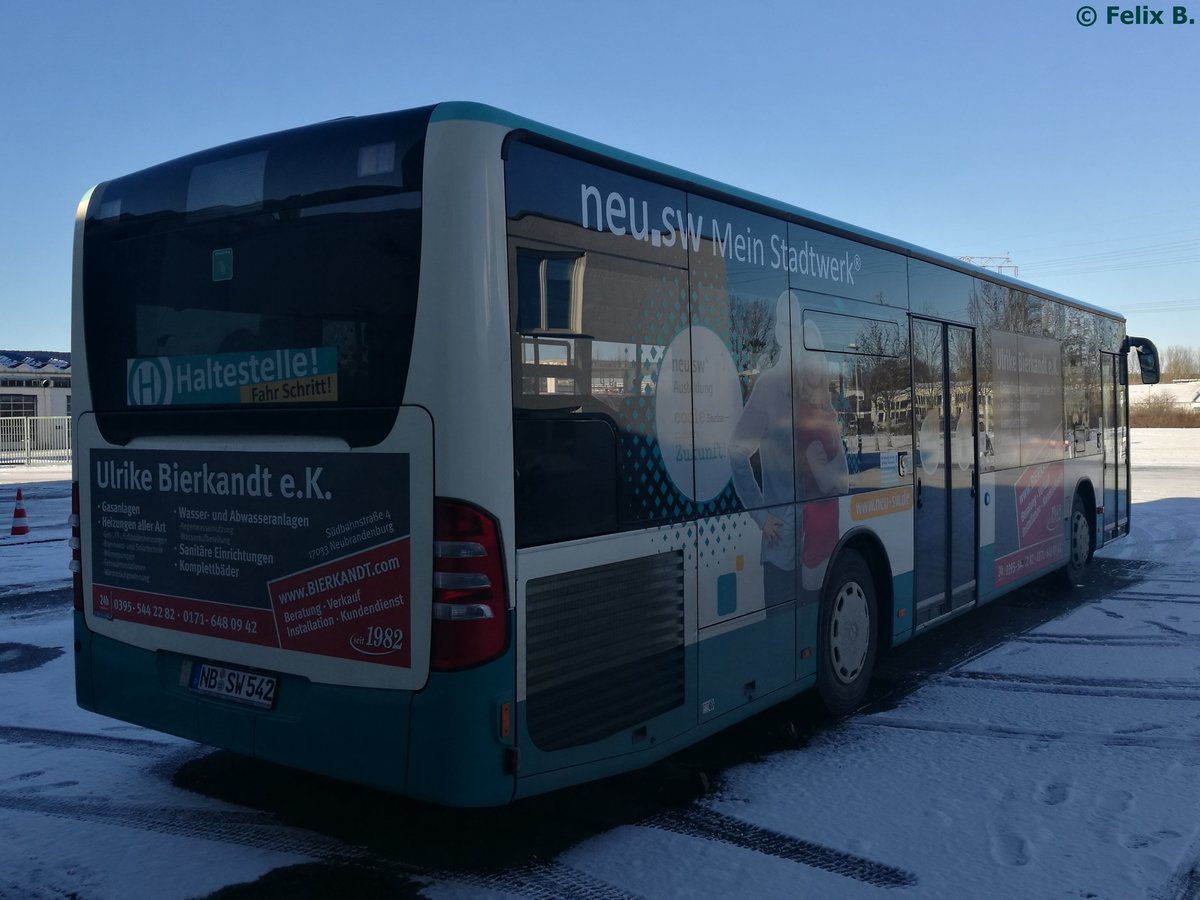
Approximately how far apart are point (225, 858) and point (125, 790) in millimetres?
1102

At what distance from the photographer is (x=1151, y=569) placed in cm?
1213

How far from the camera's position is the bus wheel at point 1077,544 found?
10.8 m

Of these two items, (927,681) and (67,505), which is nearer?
(927,681)

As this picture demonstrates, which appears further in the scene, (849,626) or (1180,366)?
(1180,366)

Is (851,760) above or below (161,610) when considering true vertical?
below

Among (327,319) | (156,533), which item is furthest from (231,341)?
(156,533)

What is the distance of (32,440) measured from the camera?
38.5 metres

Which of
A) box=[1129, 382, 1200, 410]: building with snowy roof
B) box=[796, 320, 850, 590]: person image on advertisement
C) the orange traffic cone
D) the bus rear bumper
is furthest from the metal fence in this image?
box=[1129, 382, 1200, 410]: building with snowy roof

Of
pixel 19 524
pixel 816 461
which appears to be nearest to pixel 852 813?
pixel 816 461

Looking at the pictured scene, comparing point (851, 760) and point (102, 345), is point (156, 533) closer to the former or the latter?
point (102, 345)

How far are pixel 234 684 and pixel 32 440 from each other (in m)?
39.0

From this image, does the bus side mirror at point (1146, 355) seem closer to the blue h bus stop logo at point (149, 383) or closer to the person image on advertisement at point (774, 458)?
the person image on advertisement at point (774, 458)

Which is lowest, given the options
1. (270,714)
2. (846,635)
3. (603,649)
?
(846,635)

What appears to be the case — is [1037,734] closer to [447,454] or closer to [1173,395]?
[447,454]
